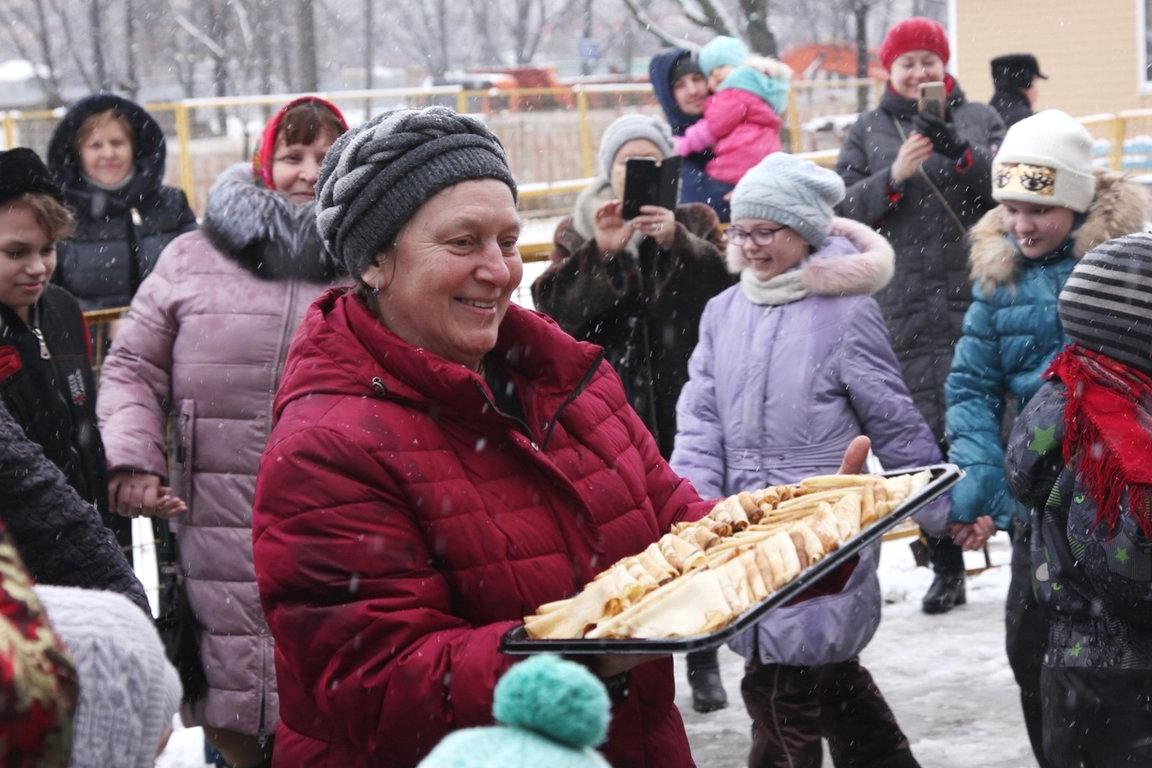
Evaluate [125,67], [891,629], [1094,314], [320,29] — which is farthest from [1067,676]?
[320,29]

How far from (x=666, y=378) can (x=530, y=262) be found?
4.03 feet

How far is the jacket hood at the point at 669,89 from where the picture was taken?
931cm

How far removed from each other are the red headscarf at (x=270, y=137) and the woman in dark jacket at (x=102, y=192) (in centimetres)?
211

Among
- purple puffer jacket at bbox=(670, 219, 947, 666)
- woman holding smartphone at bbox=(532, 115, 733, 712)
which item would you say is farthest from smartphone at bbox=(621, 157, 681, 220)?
purple puffer jacket at bbox=(670, 219, 947, 666)

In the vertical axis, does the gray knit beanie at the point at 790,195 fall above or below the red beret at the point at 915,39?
below

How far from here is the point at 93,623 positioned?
179 cm

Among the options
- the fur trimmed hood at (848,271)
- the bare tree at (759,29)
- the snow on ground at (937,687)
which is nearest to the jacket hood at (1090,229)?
the fur trimmed hood at (848,271)

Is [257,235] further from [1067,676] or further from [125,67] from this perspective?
[125,67]

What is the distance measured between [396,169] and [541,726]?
1140 mm

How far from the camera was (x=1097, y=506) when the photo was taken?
3.57 meters

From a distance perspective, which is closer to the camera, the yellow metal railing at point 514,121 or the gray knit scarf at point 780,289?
the gray knit scarf at point 780,289

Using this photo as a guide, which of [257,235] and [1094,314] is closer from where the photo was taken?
[1094,314]

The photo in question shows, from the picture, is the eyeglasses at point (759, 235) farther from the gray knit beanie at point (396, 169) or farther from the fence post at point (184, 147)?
the fence post at point (184, 147)

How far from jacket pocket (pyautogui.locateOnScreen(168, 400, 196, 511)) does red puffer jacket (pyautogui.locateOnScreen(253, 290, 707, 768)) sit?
1905mm
